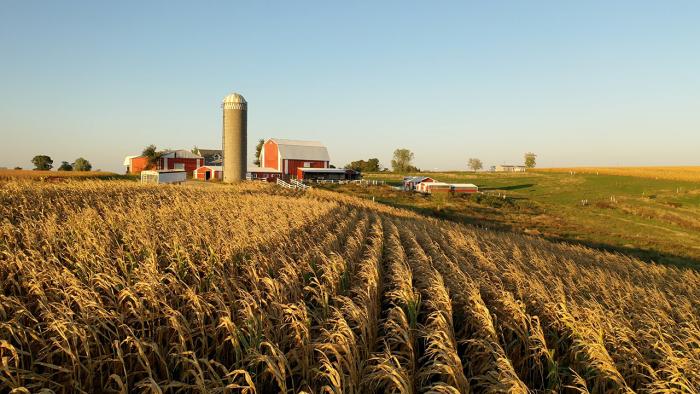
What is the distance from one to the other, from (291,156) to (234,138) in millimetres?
20876

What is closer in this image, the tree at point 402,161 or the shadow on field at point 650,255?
the shadow on field at point 650,255

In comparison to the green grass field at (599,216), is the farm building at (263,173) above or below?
above

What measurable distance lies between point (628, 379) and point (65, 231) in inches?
519

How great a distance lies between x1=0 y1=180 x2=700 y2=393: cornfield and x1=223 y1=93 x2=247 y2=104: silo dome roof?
4431cm

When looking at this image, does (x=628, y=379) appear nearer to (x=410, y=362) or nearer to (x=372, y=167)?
(x=410, y=362)

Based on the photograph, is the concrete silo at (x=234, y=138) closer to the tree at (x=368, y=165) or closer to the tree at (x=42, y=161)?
the tree at (x=42, y=161)

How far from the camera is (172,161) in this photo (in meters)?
76.8

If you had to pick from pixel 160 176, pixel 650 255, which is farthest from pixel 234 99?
pixel 650 255

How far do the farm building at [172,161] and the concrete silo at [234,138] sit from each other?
2623 cm

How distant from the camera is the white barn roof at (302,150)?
7544 centimetres

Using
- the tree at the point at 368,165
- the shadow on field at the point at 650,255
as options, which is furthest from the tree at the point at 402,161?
the shadow on field at the point at 650,255

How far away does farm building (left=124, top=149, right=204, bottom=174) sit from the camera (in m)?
76.0

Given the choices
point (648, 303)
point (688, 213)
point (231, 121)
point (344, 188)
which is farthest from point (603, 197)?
point (648, 303)

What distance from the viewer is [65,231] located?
10508 mm
